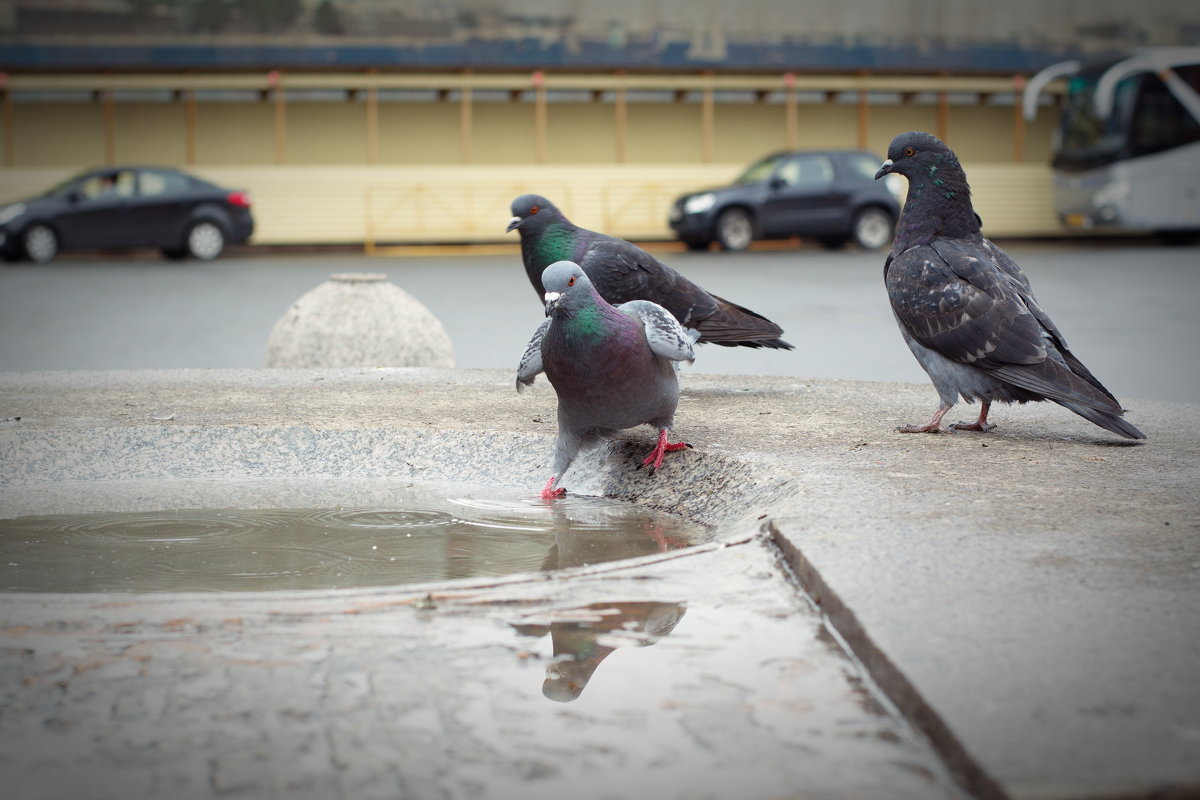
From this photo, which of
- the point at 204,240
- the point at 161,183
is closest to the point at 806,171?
the point at 204,240

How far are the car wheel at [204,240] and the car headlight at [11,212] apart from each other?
91.6 inches

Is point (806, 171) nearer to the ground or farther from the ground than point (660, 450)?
farther from the ground

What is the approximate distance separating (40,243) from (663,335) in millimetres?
17394

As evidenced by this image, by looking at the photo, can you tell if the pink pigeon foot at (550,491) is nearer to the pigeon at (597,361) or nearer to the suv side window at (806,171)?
the pigeon at (597,361)

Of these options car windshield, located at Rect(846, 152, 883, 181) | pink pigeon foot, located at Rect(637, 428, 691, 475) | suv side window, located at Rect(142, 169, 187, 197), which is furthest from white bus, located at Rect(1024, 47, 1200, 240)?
pink pigeon foot, located at Rect(637, 428, 691, 475)

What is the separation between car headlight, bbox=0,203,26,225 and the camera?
19.5 m

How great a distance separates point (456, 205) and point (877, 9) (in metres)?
9.85

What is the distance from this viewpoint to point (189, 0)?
2552cm

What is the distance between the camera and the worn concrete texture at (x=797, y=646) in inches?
87.0

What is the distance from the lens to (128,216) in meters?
20.1

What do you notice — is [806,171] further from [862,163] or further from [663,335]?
[663,335]

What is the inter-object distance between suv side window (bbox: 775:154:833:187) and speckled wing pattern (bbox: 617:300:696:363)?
58.1 ft

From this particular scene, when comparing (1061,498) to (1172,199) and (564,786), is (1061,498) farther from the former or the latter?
(1172,199)

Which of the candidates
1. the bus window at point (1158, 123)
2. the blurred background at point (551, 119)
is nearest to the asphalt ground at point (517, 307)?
the blurred background at point (551, 119)
